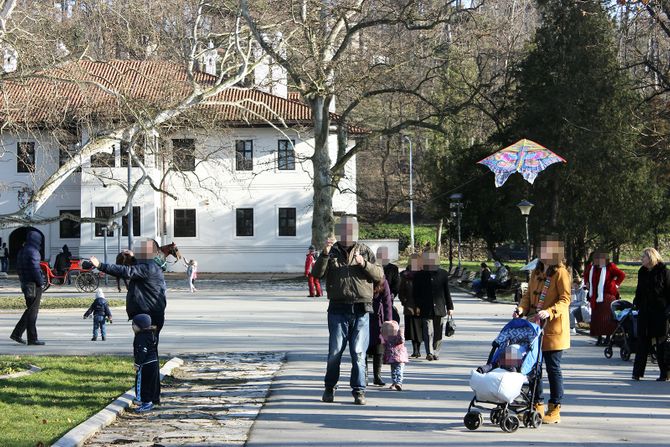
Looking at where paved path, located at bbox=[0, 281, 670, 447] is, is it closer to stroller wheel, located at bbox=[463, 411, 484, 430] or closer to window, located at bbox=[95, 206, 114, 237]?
stroller wheel, located at bbox=[463, 411, 484, 430]

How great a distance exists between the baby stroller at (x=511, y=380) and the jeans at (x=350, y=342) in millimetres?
1686

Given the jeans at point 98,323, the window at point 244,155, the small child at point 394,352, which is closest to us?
the small child at point 394,352

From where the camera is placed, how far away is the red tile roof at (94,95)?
2255 centimetres

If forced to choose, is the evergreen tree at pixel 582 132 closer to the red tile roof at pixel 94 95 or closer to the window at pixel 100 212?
the red tile roof at pixel 94 95

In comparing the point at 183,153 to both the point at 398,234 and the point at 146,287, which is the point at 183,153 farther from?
the point at 398,234

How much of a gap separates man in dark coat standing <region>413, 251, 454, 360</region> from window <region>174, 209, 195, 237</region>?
43.1 metres

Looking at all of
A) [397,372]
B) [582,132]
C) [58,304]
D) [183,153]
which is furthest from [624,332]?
[582,132]

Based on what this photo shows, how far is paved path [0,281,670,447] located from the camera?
348 inches

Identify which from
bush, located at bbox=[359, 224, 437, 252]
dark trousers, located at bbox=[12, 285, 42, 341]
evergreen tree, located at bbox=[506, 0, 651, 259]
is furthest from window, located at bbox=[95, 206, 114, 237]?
dark trousers, located at bbox=[12, 285, 42, 341]

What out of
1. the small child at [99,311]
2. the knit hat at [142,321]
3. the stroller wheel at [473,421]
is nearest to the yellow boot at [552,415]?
the stroller wheel at [473,421]

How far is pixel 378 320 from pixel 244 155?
45477mm

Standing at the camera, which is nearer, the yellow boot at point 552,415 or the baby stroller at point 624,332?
the yellow boot at point 552,415

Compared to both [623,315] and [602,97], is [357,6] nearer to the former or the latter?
[602,97]

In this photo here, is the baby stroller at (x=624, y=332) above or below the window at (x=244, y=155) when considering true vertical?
below
